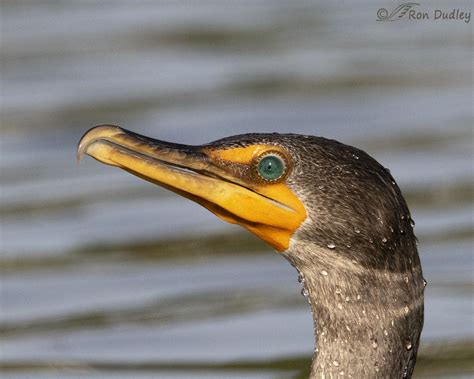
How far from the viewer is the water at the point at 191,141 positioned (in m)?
9.73

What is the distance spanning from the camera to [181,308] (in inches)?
404

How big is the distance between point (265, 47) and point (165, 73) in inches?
53.1

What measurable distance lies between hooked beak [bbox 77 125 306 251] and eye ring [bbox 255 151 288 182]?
53 millimetres

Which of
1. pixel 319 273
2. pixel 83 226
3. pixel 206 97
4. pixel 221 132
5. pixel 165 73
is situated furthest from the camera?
pixel 165 73

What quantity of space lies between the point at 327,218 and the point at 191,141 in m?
6.43

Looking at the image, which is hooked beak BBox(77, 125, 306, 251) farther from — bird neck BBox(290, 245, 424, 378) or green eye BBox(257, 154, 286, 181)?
bird neck BBox(290, 245, 424, 378)

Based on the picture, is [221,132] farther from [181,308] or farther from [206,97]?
[181,308]

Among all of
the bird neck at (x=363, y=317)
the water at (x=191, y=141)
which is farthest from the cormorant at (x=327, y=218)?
the water at (x=191, y=141)

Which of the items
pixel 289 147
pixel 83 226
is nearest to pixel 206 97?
pixel 83 226

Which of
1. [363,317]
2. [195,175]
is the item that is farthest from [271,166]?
[363,317]

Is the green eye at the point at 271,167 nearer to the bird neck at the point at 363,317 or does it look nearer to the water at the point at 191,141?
the bird neck at the point at 363,317

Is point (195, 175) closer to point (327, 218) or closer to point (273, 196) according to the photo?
point (273, 196)

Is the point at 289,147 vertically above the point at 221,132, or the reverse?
the point at 221,132

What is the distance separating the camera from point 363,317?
6.70 metres
